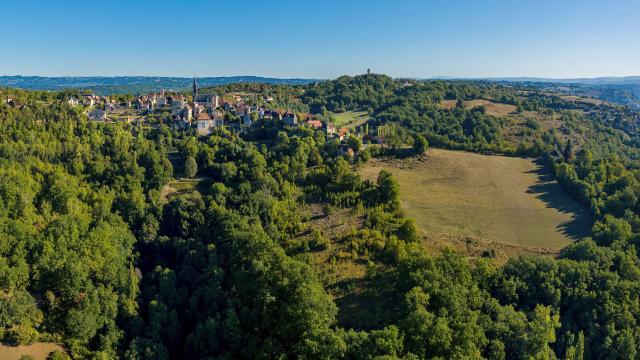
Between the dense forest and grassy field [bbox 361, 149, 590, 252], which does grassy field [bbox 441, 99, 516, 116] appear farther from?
grassy field [bbox 361, 149, 590, 252]

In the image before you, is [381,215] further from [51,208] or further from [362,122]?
[362,122]

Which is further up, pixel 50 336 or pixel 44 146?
pixel 44 146

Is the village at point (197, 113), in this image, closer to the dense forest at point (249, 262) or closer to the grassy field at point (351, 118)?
the grassy field at point (351, 118)

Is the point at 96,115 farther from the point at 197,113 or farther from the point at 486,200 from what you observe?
the point at 486,200

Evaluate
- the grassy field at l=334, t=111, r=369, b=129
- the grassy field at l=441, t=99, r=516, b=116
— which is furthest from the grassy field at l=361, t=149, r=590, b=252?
the grassy field at l=441, t=99, r=516, b=116

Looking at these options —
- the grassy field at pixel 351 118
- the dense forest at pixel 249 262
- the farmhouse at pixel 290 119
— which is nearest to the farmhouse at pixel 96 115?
the dense forest at pixel 249 262

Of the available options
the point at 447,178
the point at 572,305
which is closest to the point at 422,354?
the point at 572,305

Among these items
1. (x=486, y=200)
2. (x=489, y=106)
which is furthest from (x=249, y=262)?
(x=489, y=106)
